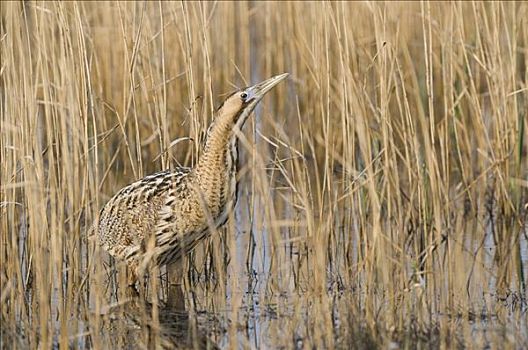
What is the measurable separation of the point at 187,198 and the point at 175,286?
2.36 feet

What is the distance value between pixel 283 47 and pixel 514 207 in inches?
142

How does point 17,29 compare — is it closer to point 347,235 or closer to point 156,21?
point 347,235

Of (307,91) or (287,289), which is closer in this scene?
(287,289)

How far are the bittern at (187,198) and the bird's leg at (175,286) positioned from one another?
188 mm

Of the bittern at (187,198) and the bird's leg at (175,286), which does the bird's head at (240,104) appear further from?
the bird's leg at (175,286)

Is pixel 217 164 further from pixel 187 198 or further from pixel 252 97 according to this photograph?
pixel 252 97

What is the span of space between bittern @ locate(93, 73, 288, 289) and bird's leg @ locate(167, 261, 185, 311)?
188 millimetres

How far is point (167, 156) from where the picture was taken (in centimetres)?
707

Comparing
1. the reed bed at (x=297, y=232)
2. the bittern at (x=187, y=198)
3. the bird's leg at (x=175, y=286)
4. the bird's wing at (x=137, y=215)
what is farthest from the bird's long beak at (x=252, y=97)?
the bird's leg at (x=175, y=286)

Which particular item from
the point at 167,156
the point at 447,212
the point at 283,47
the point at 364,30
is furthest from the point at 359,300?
the point at 283,47

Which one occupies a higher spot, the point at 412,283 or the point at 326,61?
the point at 326,61

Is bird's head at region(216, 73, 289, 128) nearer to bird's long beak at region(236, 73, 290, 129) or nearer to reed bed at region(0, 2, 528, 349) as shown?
bird's long beak at region(236, 73, 290, 129)

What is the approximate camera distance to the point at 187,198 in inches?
245

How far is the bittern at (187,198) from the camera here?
6.18 meters
